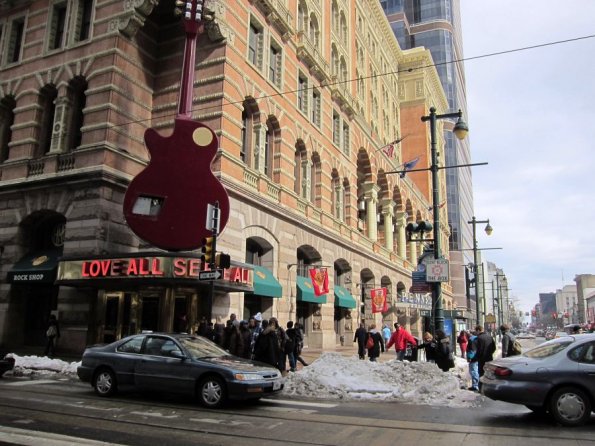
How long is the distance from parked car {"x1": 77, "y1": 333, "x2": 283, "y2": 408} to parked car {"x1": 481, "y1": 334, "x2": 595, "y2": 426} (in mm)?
4631

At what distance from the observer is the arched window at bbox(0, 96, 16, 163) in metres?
23.1

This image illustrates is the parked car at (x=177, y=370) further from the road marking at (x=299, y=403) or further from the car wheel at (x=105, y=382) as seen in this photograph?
the road marking at (x=299, y=403)

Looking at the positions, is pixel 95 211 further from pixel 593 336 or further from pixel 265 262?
pixel 593 336

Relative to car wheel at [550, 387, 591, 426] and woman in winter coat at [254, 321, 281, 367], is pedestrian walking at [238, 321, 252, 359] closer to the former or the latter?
woman in winter coat at [254, 321, 281, 367]

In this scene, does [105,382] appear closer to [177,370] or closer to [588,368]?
[177,370]

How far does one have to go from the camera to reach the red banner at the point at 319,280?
2550 centimetres

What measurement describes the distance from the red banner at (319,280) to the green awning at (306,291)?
404mm

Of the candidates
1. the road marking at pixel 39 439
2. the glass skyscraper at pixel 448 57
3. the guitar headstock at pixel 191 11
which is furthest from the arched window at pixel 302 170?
the glass skyscraper at pixel 448 57

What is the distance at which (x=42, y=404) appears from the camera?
968 centimetres

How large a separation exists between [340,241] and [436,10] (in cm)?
8723

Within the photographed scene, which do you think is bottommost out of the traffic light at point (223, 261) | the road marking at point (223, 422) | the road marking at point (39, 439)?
the road marking at point (223, 422)

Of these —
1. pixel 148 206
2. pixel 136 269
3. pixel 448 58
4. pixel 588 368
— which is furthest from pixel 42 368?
pixel 448 58

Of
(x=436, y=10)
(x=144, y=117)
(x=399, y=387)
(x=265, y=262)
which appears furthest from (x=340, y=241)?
(x=436, y=10)

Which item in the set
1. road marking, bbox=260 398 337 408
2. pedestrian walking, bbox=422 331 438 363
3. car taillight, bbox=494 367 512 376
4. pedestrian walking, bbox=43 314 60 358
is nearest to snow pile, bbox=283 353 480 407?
road marking, bbox=260 398 337 408
